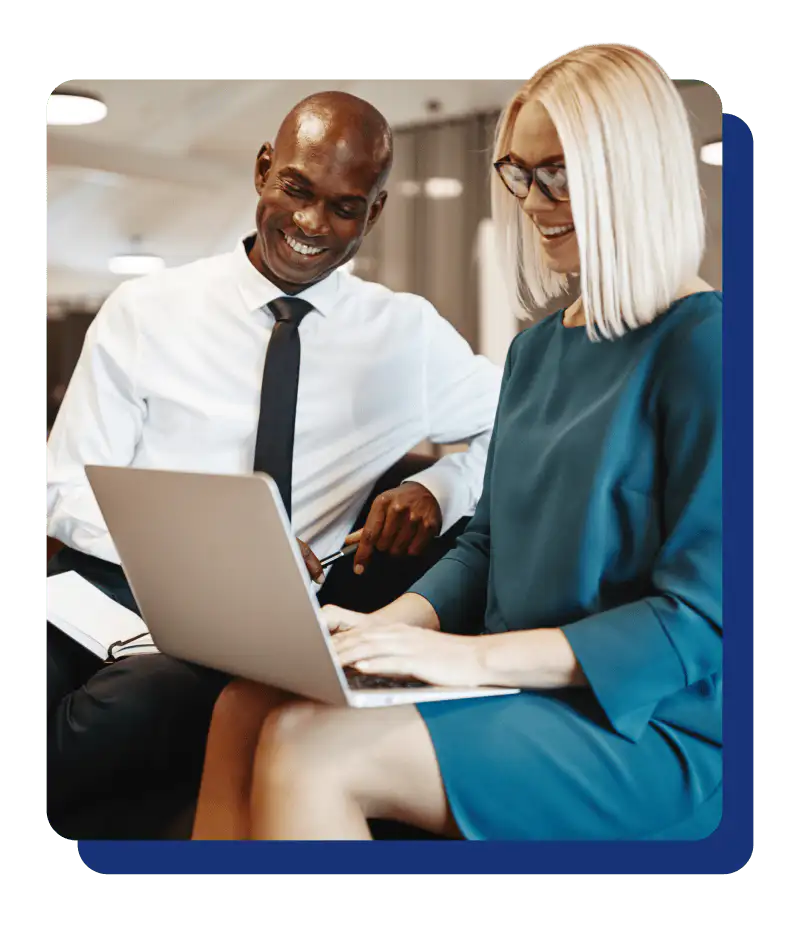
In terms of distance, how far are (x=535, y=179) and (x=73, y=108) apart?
91 centimetres

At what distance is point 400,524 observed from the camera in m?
2.06

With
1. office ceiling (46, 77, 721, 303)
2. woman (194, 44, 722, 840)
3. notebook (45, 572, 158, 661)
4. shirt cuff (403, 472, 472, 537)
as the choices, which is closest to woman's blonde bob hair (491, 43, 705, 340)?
woman (194, 44, 722, 840)

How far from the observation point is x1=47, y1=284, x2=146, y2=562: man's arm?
2.07 meters

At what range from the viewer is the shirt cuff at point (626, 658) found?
5.58ft

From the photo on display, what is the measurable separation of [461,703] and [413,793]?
0.54ft

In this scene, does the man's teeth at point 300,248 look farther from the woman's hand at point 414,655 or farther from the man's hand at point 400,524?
the woman's hand at point 414,655

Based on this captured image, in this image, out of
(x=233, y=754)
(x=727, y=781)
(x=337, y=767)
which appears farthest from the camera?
(x=727, y=781)

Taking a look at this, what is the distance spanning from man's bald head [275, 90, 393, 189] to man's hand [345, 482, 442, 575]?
22.8 inches

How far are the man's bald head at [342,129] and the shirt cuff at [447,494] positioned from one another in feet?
1.81

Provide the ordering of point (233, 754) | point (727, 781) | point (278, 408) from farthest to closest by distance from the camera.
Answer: point (278, 408) → point (727, 781) → point (233, 754)

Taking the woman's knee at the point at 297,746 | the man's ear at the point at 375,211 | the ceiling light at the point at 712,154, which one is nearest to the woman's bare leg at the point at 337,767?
the woman's knee at the point at 297,746

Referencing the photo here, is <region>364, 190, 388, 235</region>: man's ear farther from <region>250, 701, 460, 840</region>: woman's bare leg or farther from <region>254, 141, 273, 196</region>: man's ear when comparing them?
<region>250, 701, 460, 840</region>: woman's bare leg

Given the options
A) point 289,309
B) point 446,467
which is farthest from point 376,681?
point 289,309

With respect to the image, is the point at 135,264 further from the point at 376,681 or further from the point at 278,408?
the point at 376,681
